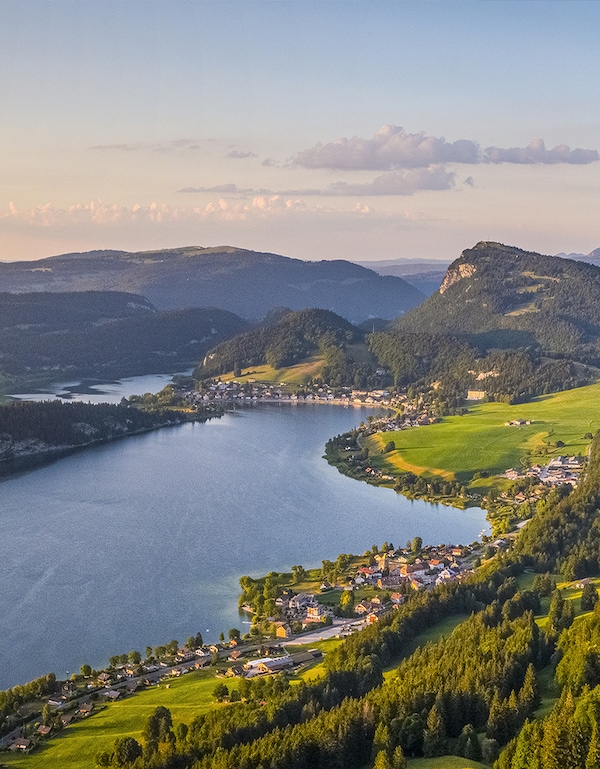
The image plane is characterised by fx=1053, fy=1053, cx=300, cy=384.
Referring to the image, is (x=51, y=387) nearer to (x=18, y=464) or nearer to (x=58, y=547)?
(x=18, y=464)

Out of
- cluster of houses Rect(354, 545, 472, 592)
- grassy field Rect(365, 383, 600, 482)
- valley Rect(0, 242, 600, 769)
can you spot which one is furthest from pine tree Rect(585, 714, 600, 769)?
grassy field Rect(365, 383, 600, 482)

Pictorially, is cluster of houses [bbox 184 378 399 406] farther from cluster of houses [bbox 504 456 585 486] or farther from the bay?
cluster of houses [bbox 504 456 585 486]

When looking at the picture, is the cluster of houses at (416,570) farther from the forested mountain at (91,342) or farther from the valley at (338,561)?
the forested mountain at (91,342)

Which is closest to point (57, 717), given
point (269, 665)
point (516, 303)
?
point (269, 665)

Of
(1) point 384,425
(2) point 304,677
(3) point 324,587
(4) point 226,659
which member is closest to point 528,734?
(2) point 304,677

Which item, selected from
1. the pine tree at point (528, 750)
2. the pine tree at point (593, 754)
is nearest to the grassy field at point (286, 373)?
the pine tree at point (528, 750)

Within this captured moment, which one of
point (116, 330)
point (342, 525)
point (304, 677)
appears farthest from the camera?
point (116, 330)
